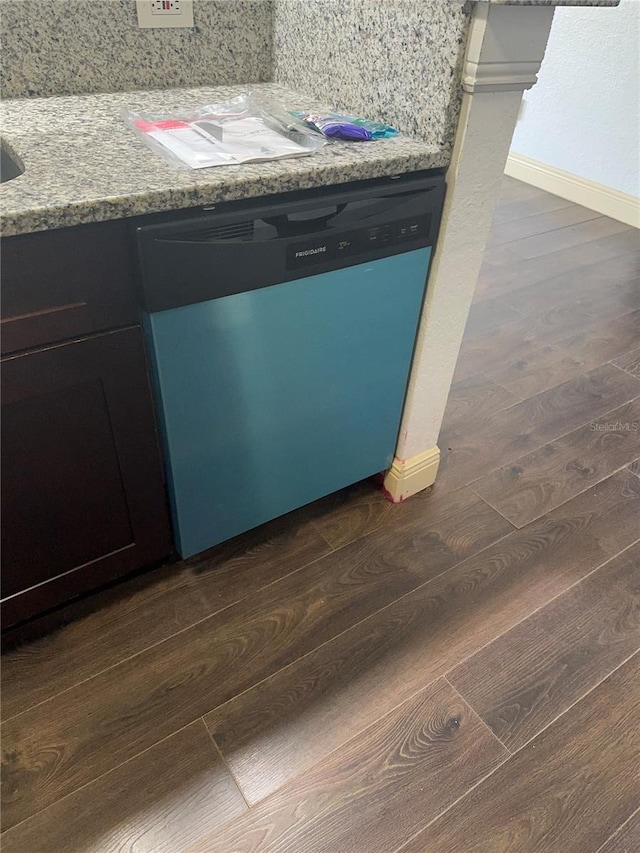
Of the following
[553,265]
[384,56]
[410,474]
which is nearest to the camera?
[384,56]

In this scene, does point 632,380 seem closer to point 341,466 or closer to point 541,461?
point 541,461

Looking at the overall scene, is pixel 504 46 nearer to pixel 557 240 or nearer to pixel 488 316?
pixel 488 316

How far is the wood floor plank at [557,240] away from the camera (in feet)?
9.84

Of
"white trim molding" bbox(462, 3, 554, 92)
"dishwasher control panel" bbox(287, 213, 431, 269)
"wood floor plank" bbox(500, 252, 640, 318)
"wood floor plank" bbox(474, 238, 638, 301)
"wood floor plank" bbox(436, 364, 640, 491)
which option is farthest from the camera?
"wood floor plank" bbox(474, 238, 638, 301)

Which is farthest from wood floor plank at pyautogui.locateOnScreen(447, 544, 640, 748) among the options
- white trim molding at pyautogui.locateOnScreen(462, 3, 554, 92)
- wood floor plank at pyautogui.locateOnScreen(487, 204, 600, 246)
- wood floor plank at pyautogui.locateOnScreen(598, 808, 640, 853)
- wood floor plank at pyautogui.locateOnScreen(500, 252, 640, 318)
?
wood floor plank at pyautogui.locateOnScreen(487, 204, 600, 246)

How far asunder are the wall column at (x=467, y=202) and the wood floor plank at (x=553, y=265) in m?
1.25

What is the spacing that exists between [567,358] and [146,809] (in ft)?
6.56

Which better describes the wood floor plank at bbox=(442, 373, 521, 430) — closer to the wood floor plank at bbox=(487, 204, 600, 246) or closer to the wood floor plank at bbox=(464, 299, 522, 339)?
the wood floor plank at bbox=(464, 299, 522, 339)

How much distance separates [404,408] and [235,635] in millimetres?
679

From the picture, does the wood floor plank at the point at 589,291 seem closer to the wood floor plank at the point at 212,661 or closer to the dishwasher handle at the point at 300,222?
the wood floor plank at the point at 212,661

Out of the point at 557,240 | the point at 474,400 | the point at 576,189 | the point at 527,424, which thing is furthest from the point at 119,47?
the point at 576,189

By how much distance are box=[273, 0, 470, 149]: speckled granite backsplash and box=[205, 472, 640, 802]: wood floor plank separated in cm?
101

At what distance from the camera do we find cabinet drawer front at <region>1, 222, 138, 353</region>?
884 millimetres

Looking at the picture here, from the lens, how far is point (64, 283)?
932mm
